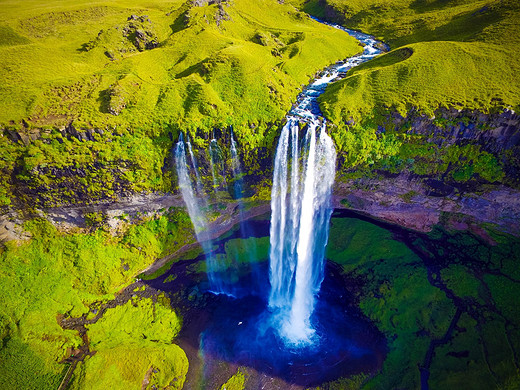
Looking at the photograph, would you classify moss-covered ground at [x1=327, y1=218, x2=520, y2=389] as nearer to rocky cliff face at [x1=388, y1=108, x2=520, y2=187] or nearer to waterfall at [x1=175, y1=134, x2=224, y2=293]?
rocky cliff face at [x1=388, y1=108, x2=520, y2=187]

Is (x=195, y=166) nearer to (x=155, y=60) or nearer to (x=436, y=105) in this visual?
(x=155, y=60)

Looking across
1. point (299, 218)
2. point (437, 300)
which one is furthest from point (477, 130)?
point (299, 218)

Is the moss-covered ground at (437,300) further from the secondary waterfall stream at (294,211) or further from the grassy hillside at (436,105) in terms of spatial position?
the grassy hillside at (436,105)

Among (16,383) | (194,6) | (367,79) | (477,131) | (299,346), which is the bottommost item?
(299,346)

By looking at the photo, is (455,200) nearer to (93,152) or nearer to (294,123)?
(294,123)

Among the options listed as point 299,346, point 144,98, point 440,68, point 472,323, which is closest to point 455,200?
point 472,323

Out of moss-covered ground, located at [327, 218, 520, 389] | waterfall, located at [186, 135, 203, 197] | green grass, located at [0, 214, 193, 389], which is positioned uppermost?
waterfall, located at [186, 135, 203, 197]

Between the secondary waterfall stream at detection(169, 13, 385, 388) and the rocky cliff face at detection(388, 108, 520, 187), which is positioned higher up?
the rocky cliff face at detection(388, 108, 520, 187)

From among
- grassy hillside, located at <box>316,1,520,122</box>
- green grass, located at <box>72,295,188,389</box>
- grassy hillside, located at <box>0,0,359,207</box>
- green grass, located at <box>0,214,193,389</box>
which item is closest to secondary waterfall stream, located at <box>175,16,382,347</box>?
grassy hillside, located at <box>0,0,359,207</box>
